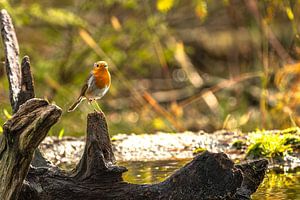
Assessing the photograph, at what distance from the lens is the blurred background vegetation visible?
9.20 metres

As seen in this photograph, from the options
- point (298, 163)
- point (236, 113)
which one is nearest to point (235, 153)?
point (298, 163)

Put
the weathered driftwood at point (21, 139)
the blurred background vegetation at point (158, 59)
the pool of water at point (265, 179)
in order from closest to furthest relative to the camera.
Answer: the weathered driftwood at point (21, 139) → the pool of water at point (265, 179) → the blurred background vegetation at point (158, 59)

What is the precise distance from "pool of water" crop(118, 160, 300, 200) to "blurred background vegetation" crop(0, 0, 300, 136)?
8.06 ft

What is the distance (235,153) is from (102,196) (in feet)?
7.40

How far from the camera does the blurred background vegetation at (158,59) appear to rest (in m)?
9.20

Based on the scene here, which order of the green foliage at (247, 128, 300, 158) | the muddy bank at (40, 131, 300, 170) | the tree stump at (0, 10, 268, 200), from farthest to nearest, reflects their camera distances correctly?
the muddy bank at (40, 131, 300, 170)
the green foliage at (247, 128, 300, 158)
the tree stump at (0, 10, 268, 200)

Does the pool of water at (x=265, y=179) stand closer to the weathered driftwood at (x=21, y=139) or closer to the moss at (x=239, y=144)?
the moss at (x=239, y=144)

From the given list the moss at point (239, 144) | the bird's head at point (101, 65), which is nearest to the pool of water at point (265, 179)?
the moss at point (239, 144)

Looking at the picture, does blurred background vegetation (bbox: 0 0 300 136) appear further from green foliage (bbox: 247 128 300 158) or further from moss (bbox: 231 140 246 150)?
green foliage (bbox: 247 128 300 158)

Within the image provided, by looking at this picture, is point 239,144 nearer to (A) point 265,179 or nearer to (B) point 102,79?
(A) point 265,179

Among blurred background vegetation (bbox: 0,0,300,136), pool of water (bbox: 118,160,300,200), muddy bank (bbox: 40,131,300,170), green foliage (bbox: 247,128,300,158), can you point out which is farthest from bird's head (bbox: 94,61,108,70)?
blurred background vegetation (bbox: 0,0,300,136)

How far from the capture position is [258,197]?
175 inches

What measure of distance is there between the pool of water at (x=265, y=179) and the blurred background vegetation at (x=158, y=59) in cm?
246

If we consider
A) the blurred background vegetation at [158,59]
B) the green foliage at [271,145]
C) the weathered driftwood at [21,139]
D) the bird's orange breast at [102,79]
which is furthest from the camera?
the blurred background vegetation at [158,59]
